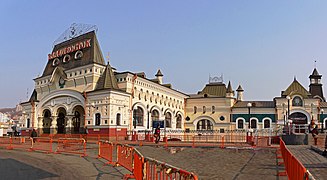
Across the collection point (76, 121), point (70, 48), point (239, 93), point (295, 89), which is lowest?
point (76, 121)

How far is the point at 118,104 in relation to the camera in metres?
37.6

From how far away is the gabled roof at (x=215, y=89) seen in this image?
201ft

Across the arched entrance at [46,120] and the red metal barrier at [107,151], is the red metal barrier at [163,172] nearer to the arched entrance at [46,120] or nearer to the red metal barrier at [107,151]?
the red metal barrier at [107,151]

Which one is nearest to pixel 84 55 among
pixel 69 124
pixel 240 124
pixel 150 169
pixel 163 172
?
pixel 69 124

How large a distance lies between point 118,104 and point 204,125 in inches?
941

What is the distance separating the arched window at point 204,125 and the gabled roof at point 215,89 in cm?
622

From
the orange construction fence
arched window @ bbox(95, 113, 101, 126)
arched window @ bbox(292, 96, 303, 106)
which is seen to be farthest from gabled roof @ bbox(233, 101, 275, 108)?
the orange construction fence

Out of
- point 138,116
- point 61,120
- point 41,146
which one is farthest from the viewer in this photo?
point 61,120

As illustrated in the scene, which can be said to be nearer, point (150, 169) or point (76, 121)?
point (150, 169)

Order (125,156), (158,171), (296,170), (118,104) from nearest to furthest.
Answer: (296,170)
(158,171)
(125,156)
(118,104)

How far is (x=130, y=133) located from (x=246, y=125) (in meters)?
25.1

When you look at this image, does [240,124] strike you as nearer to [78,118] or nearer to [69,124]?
[78,118]

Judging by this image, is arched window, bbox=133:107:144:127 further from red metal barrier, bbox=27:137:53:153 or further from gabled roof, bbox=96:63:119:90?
red metal barrier, bbox=27:137:53:153

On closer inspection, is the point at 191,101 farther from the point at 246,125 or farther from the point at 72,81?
the point at 72,81
